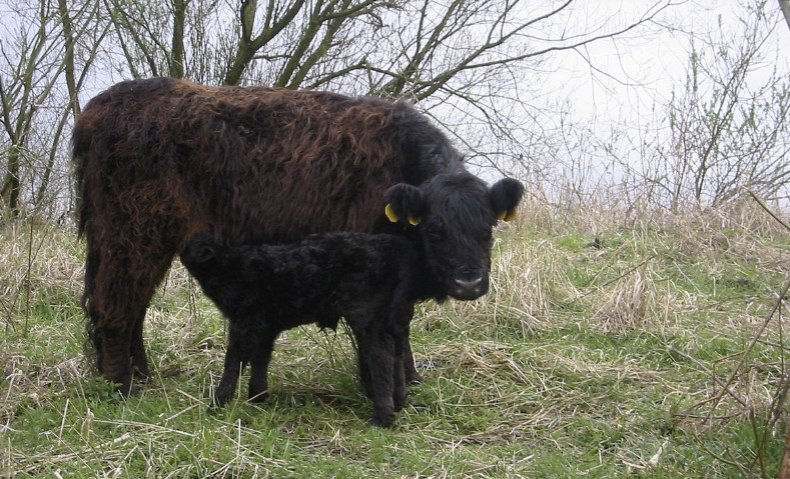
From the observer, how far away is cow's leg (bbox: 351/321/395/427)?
475cm

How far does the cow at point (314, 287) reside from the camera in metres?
4.84

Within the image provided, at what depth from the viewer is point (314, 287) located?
192 inches

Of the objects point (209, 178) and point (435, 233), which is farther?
point (209, 178)

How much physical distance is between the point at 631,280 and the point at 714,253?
2.06 m

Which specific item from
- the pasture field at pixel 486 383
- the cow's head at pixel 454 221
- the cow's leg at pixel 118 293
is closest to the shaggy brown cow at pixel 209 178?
the cow's leg at pixel 118 293

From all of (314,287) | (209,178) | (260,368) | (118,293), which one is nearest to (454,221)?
(314,287)

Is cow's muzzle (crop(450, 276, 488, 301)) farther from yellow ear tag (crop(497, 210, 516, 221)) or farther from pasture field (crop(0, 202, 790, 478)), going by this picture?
pasture field (crop(0, 202, 790, 478))

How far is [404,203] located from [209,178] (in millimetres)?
1327

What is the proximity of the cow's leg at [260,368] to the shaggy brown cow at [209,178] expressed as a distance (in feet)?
2.16

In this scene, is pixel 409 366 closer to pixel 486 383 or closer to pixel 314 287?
pixel 486 383

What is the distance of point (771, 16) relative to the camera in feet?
37.8

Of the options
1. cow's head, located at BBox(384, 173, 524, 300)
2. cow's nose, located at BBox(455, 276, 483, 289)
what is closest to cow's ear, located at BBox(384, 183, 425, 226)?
cow's head, located at BBox(384, 173, 524, 300)

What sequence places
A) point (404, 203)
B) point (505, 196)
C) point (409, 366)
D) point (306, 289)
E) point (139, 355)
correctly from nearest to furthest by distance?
point (404, 203)
point (306, 289)
point (505, 196)
point (409, 366)
point (139, 355)

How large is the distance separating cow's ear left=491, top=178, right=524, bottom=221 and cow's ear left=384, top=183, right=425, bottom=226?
48 cm
